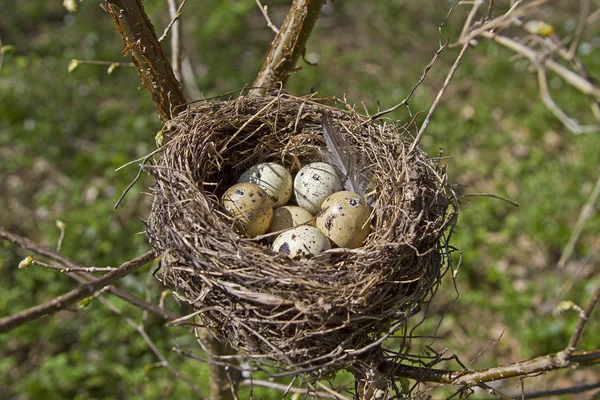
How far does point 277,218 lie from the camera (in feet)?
8.04

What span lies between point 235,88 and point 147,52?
3.88 m

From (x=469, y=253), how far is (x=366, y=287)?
10.2 ft

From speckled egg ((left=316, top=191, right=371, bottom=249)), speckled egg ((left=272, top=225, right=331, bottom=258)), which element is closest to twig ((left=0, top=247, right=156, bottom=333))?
speckled egg ((left=272, top=225, right=331, bottom=258))

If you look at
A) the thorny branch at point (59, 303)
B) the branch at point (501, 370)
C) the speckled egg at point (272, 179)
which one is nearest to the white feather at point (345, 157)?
the speckled egg at point (272, 179)

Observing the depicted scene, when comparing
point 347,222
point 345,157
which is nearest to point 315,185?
point 345,157

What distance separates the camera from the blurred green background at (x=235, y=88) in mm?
4219

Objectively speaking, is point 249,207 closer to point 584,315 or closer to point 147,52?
point 147,52

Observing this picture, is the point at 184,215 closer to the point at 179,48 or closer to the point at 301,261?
the point at 301,261

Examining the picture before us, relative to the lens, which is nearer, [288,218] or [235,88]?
[288,218]

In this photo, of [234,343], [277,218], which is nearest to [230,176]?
[277,218]

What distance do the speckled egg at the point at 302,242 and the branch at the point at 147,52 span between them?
61 centimetres

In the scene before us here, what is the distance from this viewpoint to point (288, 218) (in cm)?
244

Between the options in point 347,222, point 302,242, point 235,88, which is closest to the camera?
point 302,242

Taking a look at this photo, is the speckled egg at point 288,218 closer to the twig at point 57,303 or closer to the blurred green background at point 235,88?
the twig at point 57,303
